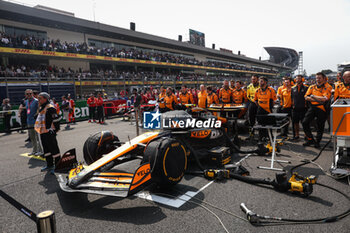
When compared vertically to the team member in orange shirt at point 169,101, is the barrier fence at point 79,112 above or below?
below

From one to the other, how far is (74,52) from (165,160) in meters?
25.6

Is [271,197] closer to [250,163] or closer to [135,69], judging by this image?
[250,163]

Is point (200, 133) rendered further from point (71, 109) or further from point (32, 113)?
point (71, 109)

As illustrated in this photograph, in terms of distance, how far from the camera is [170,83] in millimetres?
22906

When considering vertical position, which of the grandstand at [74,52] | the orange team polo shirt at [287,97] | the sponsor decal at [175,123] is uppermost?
the grandstand at [74,52]

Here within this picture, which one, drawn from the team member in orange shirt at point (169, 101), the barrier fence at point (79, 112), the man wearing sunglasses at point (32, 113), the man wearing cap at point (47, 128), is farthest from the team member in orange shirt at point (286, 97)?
the man wearing sunglasses at point (32, 113)

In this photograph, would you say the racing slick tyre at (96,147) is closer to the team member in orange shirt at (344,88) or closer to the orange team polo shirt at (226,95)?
the orange team polo shirt at (226,95)

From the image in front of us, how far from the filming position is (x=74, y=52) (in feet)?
83.6

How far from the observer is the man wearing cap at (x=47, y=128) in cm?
515

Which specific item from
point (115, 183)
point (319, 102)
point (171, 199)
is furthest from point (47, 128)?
point (319, 102)

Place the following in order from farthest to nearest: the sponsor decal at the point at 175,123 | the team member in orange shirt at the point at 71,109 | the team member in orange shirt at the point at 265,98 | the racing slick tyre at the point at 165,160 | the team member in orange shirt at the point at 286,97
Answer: the team member in orange shirt at the point at 71,109
the team member in orange shirt at the point at 286,97
the team member in orange shirt at the point at 265,98
the sponsor decal at the point at 175,123
the racing slick tyre at the point at 165,160

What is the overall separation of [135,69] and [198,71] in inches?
679

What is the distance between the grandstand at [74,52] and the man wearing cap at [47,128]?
10.3m

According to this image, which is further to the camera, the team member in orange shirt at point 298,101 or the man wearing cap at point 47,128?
the team member in orange shirt at point 298,101
